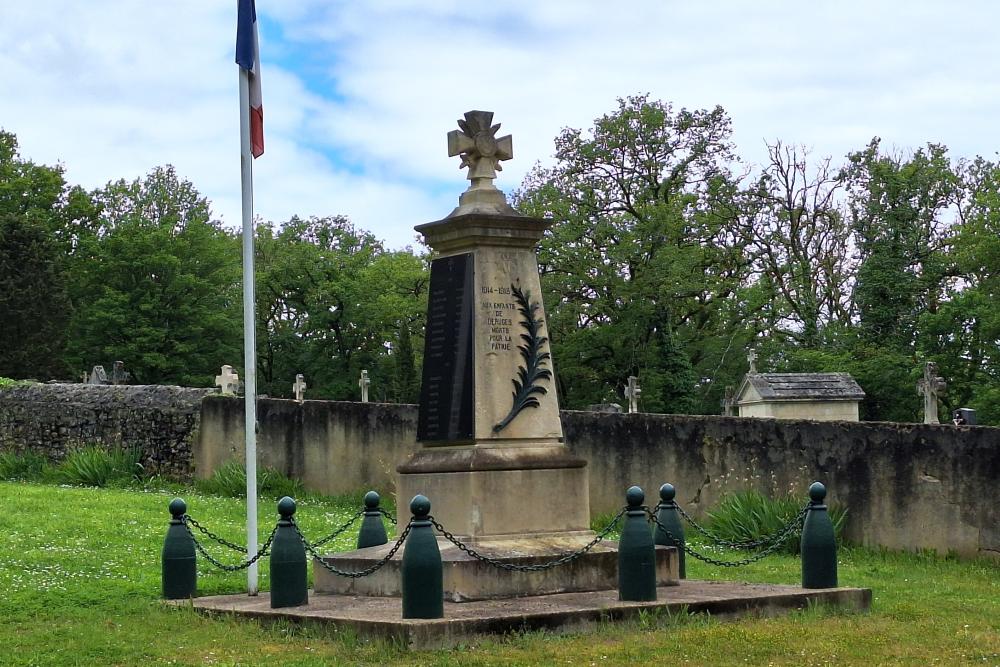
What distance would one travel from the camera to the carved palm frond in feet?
37.3

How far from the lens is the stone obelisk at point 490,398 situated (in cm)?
1105

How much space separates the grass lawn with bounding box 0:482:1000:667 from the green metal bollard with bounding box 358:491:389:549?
1224mm

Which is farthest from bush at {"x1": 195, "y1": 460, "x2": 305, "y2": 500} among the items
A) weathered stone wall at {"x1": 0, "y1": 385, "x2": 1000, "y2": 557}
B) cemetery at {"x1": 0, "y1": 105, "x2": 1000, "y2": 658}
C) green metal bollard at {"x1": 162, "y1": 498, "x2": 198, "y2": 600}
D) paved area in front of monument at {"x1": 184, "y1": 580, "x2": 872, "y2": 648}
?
paved area in front of monument at {"x1": 184, "y1": 580, "x2": 872, "y2": 648}

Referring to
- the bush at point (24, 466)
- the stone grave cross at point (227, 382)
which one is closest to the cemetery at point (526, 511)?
the stone grave cross at point (227, 382)

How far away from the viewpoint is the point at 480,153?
A: 1196cm

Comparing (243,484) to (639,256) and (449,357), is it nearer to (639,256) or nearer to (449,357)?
(449,357)

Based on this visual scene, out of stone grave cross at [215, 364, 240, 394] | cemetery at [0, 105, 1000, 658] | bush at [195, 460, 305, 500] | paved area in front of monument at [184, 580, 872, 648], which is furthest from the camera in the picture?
stone grave cross at [215, 364, 240, 394]

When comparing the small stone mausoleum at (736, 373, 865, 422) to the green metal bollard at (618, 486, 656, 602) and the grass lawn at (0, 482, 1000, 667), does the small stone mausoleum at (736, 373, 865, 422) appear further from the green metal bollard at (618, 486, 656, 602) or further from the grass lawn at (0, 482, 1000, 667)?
the green metal bollard at (618, 486, 656, 602)

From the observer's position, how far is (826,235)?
46031 millimetres

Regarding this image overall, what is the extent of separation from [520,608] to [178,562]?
344 centimetres

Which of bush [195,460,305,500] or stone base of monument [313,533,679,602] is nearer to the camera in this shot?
stone base of monument [313,533,679,602]

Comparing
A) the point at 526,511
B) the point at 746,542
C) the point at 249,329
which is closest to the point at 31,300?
the point at 746,542

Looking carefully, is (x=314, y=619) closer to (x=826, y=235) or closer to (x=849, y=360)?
(x=849, y=360)

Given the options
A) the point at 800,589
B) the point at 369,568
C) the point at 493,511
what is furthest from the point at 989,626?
the point at 369,568
